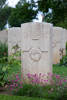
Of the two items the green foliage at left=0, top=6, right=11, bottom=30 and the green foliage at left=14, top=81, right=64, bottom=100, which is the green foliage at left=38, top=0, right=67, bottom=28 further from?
the green foliage at left=14, top=81, right=64, bottom=100

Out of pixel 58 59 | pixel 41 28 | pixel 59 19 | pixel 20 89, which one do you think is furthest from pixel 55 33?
pixel 59 19

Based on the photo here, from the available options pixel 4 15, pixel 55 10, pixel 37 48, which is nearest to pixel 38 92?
pixel 37 48

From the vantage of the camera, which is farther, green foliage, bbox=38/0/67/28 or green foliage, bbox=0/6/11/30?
green foliage, bbox=0/6/11/30

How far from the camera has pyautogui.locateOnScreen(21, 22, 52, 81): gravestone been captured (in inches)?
251

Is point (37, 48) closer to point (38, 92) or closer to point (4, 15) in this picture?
point (38, 92)

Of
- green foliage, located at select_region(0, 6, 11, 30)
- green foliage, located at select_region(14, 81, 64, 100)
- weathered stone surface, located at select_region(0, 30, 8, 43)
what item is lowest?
green foliage, located at select_region(14, 81, 64, 100)

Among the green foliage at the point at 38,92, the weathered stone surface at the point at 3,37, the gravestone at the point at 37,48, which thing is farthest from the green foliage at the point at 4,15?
the green foliage at the point at 38,92

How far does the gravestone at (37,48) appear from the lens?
251 inches

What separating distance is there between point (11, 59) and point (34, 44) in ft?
2.42

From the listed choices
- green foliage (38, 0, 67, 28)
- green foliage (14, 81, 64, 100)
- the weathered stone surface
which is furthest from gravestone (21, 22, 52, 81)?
green foliage (38, 0, 67, 28)

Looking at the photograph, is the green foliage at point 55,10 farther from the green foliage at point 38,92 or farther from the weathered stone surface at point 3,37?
the green foliage at point 38,92

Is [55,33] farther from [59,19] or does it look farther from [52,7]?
[59,19]

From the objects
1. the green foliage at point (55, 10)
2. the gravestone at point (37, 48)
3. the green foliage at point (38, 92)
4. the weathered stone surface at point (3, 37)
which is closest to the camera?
the green foliage at point (38, 92)

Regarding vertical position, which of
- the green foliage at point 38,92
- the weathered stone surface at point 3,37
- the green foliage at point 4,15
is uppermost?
the green foliage at point 4,15
